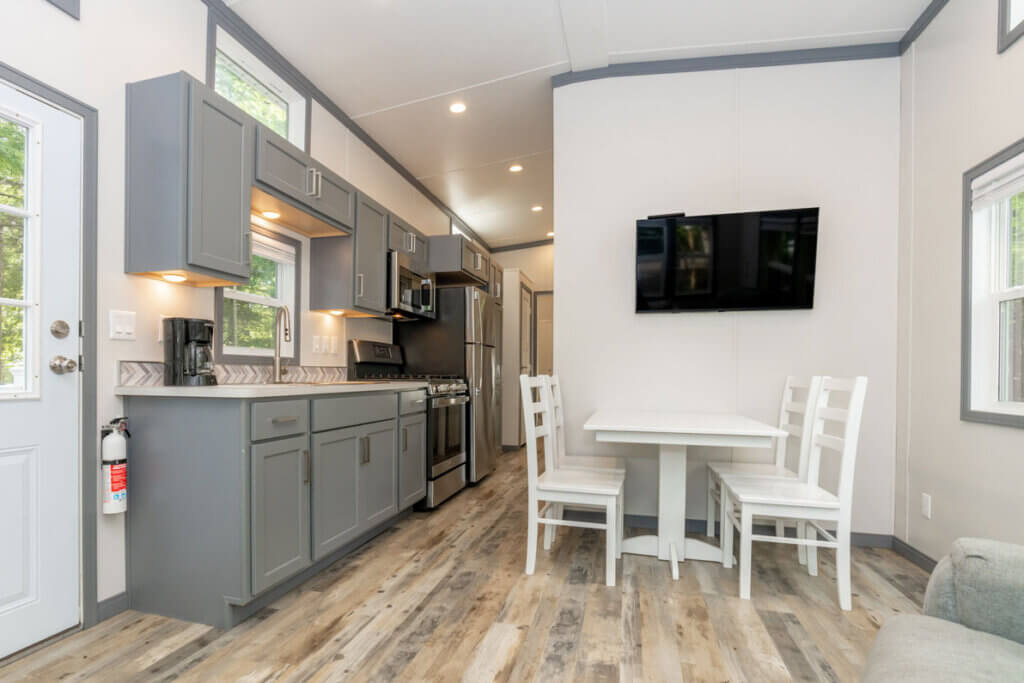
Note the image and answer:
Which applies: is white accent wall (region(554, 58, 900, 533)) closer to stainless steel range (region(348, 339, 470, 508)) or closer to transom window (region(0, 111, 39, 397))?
stainless steel range (region(348, 339, 470, 508))

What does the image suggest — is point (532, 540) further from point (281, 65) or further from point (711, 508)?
point (281, 65)

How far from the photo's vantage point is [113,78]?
209cm

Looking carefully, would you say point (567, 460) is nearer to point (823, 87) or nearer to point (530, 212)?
point (823, 87)

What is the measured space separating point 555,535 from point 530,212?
4.21 meters

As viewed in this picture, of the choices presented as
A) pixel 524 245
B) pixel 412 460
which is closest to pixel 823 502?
pixel 412 460

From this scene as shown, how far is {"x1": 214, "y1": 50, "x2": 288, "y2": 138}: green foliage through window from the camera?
279cm

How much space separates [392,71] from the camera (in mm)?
3264

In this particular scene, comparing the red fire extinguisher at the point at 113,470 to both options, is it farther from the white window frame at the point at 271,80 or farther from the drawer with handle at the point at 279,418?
the white window frame at the point at 271,80

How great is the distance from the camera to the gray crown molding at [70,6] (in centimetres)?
189

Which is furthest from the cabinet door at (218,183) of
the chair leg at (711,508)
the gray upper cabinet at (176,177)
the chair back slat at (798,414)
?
the chair back slat at (798,414)

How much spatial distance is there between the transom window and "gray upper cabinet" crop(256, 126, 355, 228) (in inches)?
33.7

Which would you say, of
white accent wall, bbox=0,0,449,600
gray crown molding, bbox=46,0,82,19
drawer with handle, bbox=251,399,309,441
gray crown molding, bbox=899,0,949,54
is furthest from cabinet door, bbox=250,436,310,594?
gray crown molding, bbox=899,0,949,54

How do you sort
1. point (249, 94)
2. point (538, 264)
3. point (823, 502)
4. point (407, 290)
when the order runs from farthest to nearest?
point (538, 264), point (407, 290), point (249, 94), point (823, 502)

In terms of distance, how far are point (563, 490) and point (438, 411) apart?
4.88 feet
